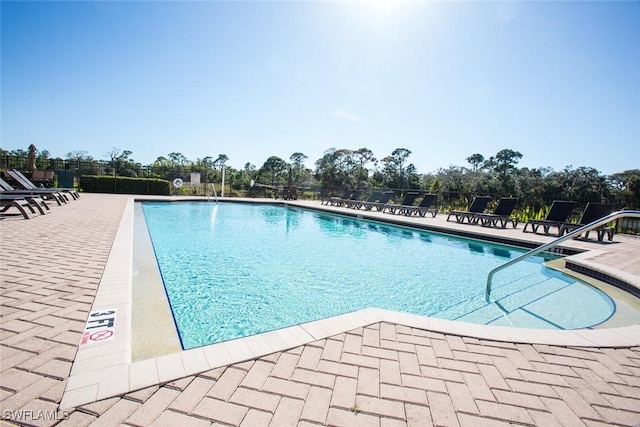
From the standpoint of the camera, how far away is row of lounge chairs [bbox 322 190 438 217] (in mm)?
12156

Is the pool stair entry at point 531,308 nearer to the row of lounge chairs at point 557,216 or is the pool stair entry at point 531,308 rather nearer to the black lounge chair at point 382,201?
the row of lounge chairs at point 557,216

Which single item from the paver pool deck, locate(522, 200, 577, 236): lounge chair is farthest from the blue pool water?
locate(522, 200, 577, 236): lounge chair

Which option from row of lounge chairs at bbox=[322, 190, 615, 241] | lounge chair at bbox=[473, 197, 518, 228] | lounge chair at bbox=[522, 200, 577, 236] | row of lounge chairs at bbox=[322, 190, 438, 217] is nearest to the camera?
row of lounge chairs at bbox=[322, 190, 615, 241]

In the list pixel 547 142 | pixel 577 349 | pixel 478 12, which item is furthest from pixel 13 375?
pixel 547 142

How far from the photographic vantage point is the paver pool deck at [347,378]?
4.09ft

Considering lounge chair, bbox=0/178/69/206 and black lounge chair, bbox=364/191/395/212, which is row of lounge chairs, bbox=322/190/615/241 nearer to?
black lounge chair, bbox=364/191/395/212

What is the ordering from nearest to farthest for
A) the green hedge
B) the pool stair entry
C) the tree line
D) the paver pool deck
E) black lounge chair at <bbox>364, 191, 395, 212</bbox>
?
the paver pool deck → the pool stair entry → black lounge chair at <bbox>364, 191, 395, 212</bbox> → the green hedge → the tree line

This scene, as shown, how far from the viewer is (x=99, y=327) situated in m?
1.92

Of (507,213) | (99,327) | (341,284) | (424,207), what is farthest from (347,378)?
(424,207)

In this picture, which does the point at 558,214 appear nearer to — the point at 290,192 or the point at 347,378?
the point at 347,378

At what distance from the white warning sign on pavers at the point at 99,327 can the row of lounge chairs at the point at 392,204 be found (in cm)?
1125

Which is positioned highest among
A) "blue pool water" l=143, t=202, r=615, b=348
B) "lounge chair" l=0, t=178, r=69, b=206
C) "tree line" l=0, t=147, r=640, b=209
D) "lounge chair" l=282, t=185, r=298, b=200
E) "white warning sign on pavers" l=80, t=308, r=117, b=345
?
"tree line" l=0, t=147, r=640, b=209

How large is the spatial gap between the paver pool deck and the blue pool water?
0.94 meters

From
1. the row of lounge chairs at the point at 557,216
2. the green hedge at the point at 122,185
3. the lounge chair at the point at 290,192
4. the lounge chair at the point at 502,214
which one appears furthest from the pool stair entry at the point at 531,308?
the green hedge at the point at 122,185
